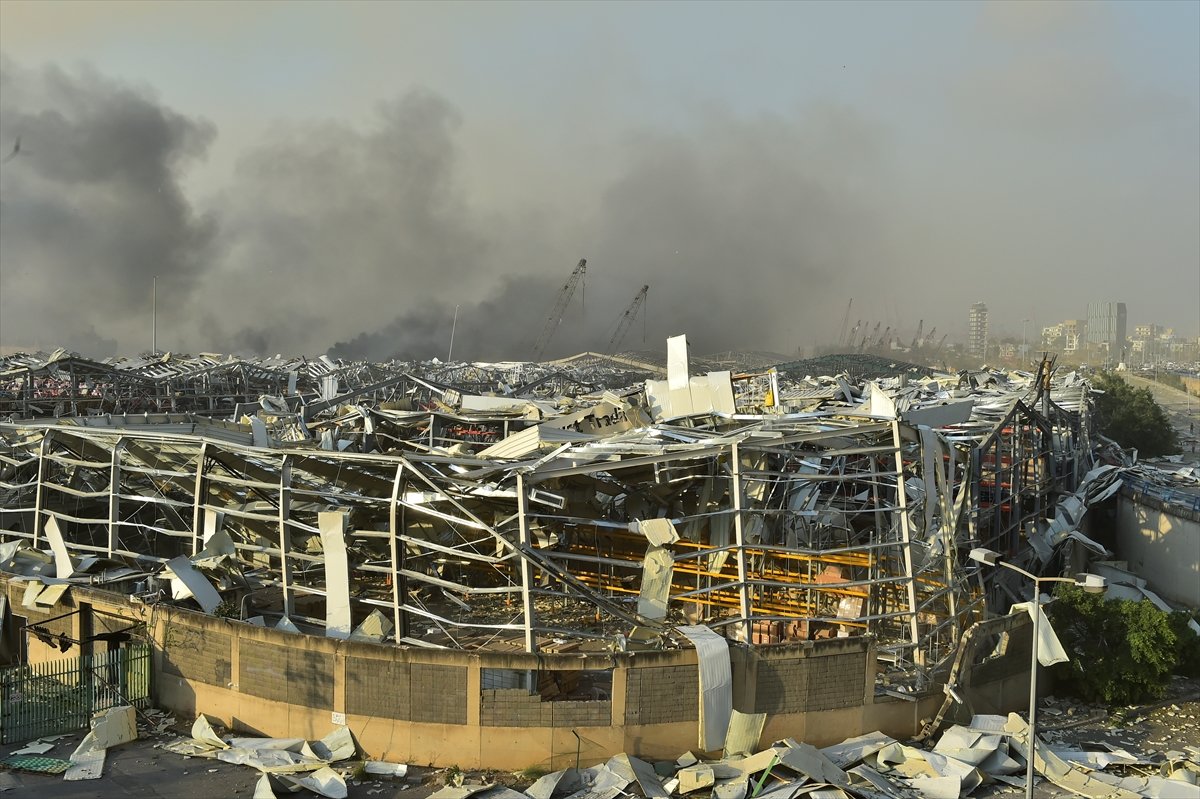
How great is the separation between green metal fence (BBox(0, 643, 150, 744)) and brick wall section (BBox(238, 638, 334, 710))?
2.09m

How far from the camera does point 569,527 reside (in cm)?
1948

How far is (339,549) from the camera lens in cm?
1474

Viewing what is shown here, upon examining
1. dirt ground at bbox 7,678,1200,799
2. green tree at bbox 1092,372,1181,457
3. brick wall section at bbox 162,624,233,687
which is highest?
green tree at bbox 1092,372,1181,457

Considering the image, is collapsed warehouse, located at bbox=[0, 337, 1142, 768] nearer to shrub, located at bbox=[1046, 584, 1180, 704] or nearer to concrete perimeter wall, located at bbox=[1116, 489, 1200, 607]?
shrub, located at bbox=[1046, 584, 1180, 704]

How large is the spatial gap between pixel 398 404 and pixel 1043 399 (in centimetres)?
2101

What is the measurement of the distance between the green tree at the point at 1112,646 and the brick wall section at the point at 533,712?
9473 mm

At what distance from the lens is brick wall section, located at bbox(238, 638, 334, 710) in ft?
43.9

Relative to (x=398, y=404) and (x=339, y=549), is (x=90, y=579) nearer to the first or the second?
(x=339, y=549)

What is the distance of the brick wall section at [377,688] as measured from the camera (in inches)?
515

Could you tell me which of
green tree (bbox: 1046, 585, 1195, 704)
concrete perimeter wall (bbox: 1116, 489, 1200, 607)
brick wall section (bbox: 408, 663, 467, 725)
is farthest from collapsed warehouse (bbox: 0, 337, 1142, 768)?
concrete perimeter wall (bbox: 1116, 489, 1200, 607)

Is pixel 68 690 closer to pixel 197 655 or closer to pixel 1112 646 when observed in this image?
pixel 197 655

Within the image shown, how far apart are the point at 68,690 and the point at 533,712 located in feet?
24.1

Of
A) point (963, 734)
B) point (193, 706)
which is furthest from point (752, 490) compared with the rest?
point (193, 706)

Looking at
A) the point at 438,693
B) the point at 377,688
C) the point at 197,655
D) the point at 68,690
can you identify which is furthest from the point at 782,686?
the point at 68,690
